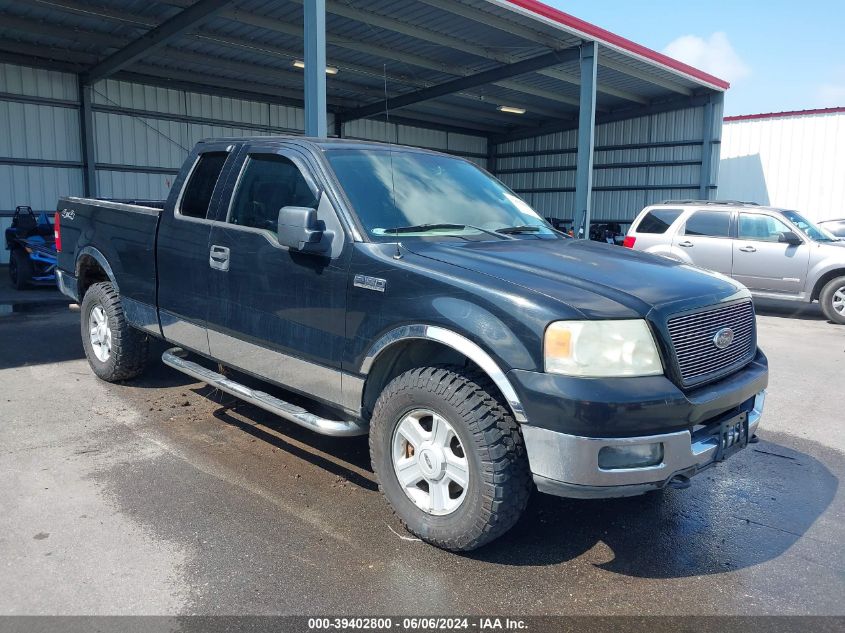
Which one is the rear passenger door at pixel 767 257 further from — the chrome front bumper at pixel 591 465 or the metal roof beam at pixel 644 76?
the chrome front bumper at pixel 591 465

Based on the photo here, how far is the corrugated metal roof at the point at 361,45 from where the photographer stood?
13.3 meters

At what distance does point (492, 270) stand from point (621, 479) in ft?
3.59

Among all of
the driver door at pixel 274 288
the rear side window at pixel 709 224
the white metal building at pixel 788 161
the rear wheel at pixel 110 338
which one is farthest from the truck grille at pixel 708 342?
the white metal building at pixel 788 161

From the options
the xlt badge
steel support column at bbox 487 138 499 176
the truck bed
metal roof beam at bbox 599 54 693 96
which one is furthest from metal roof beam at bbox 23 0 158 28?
steel support column at bbox 487 138 499 176

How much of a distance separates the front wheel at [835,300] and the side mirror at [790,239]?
2.55 ft

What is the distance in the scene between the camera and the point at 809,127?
20.9m

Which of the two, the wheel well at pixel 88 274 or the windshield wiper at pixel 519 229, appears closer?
the windshield wiper at pixel 519 229

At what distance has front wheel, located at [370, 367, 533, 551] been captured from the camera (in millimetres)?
3031

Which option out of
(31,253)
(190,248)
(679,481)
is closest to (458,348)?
(679,481)

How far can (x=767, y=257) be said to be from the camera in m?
11.0

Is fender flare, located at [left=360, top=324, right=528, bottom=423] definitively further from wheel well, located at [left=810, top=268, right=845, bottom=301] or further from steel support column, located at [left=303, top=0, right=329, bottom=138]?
wheel well, located at [left=810, top=268, right=845, bottom=301]

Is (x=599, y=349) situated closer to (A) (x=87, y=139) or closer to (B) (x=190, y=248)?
(B) (x=190, y=248)

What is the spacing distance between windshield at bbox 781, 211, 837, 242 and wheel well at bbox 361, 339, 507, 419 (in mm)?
9599

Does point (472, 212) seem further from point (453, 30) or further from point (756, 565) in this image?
point (453, 30)
